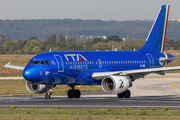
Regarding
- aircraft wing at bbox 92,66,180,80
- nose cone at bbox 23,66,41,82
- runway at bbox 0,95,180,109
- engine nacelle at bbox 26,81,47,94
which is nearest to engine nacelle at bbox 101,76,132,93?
aircraft wing at bbox 92,66,180,80

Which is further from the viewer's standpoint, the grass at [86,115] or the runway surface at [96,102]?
the runway surface at [96,102]

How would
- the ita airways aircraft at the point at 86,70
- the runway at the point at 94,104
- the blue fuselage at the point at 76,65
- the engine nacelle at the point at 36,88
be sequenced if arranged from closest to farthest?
the runway at the point at 94,104, the blue fuselage at the point at 76,65, the ita airways aircraft at the point at 86,70, the engine nacelle at the point at 36,88

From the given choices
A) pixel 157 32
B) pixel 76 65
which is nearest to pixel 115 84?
pixel 76 65

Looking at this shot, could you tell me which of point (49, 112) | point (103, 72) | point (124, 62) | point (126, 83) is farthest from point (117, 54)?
point (49, 112)

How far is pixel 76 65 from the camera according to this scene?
130ft

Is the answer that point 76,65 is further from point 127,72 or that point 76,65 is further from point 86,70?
point 127,72

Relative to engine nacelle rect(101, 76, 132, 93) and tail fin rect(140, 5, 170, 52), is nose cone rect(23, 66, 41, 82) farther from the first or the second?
tail fin rect(140, 5, 170, 52)

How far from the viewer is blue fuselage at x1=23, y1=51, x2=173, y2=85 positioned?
3686 cm

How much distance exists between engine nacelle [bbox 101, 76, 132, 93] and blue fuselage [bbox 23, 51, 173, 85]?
2049 millimetres

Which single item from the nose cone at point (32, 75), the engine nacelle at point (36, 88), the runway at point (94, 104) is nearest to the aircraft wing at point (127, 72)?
the runway at point (94, 104)

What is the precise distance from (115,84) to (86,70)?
4.51 meters

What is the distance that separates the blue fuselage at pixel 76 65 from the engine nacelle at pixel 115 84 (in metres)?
2.05

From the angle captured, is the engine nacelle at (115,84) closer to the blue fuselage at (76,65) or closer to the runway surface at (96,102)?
the runway surface at (96,102)

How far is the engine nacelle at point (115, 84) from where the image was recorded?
123 ft
